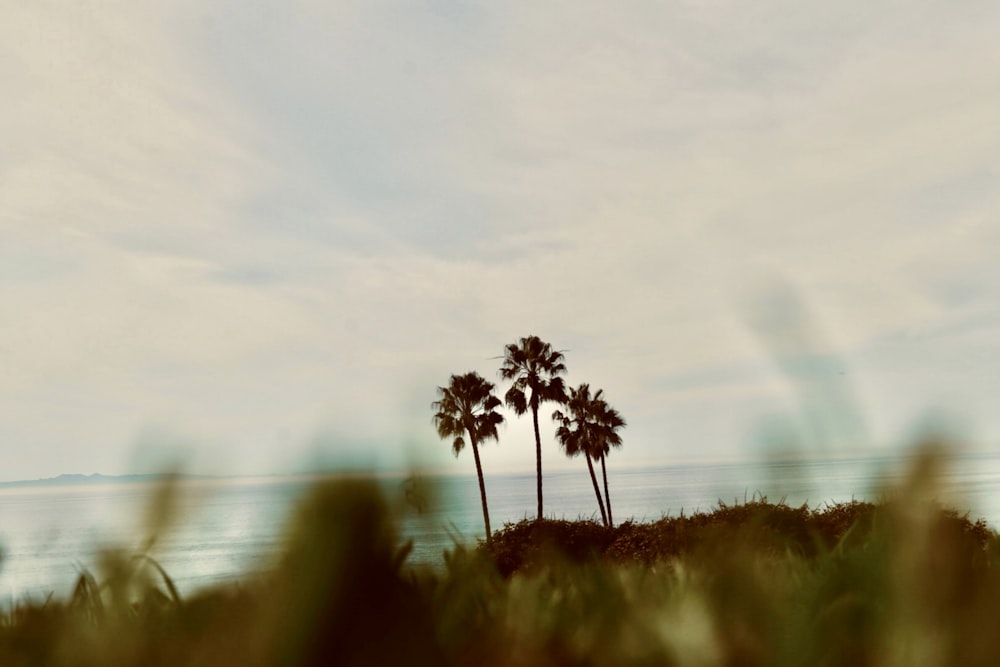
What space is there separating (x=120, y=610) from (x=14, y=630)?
112 mm

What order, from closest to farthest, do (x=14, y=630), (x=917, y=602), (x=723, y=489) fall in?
(x=917, y=602), (x=14, y=630), (x=723, y=489)

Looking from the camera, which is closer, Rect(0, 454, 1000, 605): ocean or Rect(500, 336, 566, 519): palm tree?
Rect(0, 454, 1000, 605): ocean

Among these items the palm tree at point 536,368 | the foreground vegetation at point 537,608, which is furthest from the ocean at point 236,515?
the palm tree at point 536,368

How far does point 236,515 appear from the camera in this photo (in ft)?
3.02

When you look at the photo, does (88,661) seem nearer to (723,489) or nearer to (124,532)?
(124,532)

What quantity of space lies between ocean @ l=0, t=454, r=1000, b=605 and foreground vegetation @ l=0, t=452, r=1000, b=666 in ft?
0.09

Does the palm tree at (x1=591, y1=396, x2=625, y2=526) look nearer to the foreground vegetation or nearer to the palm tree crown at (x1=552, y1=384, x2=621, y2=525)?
the palm tree crown at (x1=552, y1=384, x2=621, y2=525)

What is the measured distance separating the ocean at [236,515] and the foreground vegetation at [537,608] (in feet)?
0.09

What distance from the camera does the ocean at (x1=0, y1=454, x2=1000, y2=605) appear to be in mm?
714

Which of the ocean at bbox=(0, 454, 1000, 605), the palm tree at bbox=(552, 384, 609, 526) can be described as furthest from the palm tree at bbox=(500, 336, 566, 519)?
the ocean at bbox=(0, 454, 1000, 605)

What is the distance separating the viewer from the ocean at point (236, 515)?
2.34 ft

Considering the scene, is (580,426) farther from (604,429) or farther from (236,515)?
(236,515)

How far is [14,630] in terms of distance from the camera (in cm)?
96

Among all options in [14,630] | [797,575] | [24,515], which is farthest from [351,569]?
[24,515]
